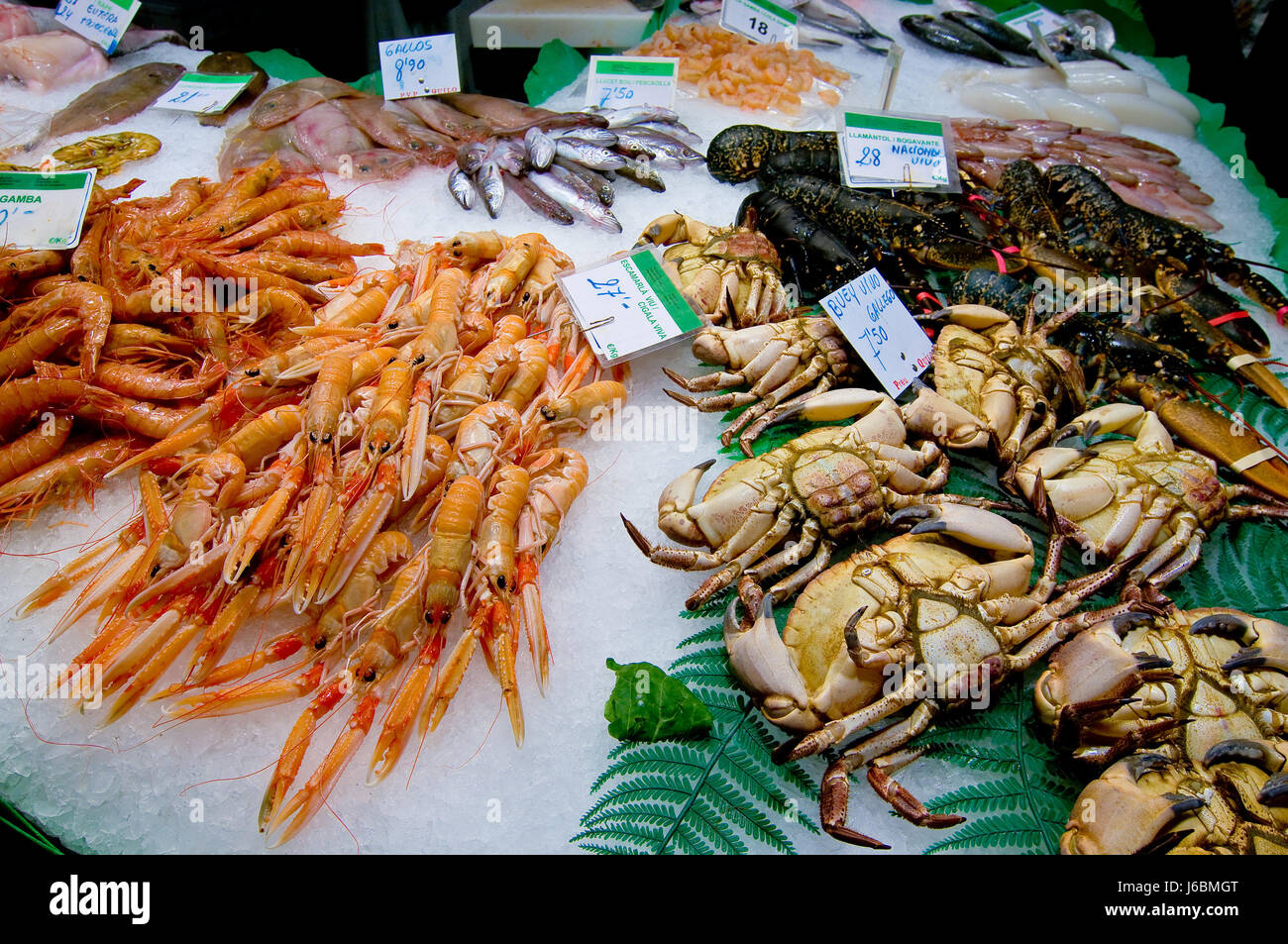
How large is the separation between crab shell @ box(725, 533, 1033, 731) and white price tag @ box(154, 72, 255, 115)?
3814 mm

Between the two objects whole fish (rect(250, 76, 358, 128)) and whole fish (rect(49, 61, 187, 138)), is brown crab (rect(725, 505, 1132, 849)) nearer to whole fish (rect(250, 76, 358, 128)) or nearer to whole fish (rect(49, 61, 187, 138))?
whole fish (rect(250, 76, 358, 128))

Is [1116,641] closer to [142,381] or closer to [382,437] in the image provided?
[382,437]

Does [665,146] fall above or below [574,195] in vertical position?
above

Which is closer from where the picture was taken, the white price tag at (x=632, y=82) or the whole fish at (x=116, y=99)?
the whole fish at (x=116, y=99)

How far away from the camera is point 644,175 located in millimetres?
3574

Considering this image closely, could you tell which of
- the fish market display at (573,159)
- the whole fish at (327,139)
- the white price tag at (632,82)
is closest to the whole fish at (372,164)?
the whole fish at (327,139)

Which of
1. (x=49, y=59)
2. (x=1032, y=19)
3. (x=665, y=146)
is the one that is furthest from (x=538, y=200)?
(x=1032, y=19)

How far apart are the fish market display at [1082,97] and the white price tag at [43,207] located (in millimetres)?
4310

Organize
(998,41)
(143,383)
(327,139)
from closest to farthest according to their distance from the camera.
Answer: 1. (143,383)
2. (327,139)
3. (998,41)

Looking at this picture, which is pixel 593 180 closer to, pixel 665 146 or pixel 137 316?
pixel 665 146

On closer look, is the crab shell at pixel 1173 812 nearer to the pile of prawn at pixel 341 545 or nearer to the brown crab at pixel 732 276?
the pile of prawn at pixel 341 545

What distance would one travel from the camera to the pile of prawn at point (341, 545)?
1812 mm

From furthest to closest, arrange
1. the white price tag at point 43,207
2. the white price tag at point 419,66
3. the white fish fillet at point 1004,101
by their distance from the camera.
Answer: the white fish fillet at point 1004,101 → the white price tag at point 419,66 → the white price tag at point 43,207

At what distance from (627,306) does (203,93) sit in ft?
9.37
